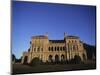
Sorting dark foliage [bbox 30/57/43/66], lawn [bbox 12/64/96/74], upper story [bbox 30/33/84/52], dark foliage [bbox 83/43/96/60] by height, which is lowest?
lawn [bbox 12/64/96/74]

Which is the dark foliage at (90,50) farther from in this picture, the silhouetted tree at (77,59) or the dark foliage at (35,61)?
the dark foliage at (35,61)

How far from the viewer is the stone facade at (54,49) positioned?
234cm

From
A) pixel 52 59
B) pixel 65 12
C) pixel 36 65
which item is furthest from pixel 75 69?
pixel 65 12

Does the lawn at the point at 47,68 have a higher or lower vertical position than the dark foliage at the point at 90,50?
lower

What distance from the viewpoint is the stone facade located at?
7.66ft

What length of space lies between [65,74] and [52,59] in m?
0.23

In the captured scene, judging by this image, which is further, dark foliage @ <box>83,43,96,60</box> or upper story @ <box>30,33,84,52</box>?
dark foliage @ <box>83,43,96,60</box>

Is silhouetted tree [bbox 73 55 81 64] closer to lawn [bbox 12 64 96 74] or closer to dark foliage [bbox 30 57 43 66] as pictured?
lawn [bbox 12 64 96 74]

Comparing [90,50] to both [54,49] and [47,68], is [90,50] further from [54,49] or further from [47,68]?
[47,68]

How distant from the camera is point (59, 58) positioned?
2.42 meters

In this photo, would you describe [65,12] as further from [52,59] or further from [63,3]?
[52,59]

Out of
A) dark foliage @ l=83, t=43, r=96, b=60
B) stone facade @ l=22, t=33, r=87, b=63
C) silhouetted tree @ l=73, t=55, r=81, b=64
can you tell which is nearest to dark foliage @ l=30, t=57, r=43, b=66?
stone facade @ l=22, t=33, r=87, b=63

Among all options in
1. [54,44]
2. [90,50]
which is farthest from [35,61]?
[90,50]

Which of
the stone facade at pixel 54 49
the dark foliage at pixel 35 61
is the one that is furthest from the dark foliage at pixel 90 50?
the dark foliage at pixel 35 61
